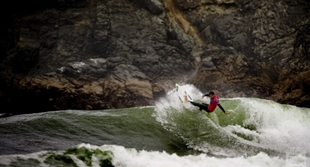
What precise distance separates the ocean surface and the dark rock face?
383 inches

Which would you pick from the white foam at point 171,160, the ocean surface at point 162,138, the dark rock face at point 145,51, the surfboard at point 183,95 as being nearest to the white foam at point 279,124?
the ocean surface at point 162,138

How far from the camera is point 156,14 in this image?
2923 centimetres

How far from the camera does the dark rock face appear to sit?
82.2ft

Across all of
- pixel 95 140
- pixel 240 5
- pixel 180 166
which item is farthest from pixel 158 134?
pixel 240 5

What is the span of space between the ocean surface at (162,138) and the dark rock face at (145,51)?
9.74 m

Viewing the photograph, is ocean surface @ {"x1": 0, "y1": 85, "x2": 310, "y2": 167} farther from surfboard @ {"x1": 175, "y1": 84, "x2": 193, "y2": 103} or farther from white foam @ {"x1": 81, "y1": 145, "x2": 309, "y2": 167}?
surfboard @ {"x1": 175, "y1": 84, "x2": 193, "y2": 103}

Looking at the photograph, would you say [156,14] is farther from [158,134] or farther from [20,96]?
[158,134]

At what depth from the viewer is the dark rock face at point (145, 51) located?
986 inches

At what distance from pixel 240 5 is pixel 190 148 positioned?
72.9 ft

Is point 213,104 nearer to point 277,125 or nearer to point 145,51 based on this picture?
point 277,125

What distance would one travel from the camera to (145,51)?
1102 inches

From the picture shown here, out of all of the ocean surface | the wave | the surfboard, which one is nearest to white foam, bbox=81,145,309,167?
the ocean surface

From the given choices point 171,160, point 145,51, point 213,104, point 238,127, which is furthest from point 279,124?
point 145,51

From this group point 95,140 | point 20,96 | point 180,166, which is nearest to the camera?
point 180,166
